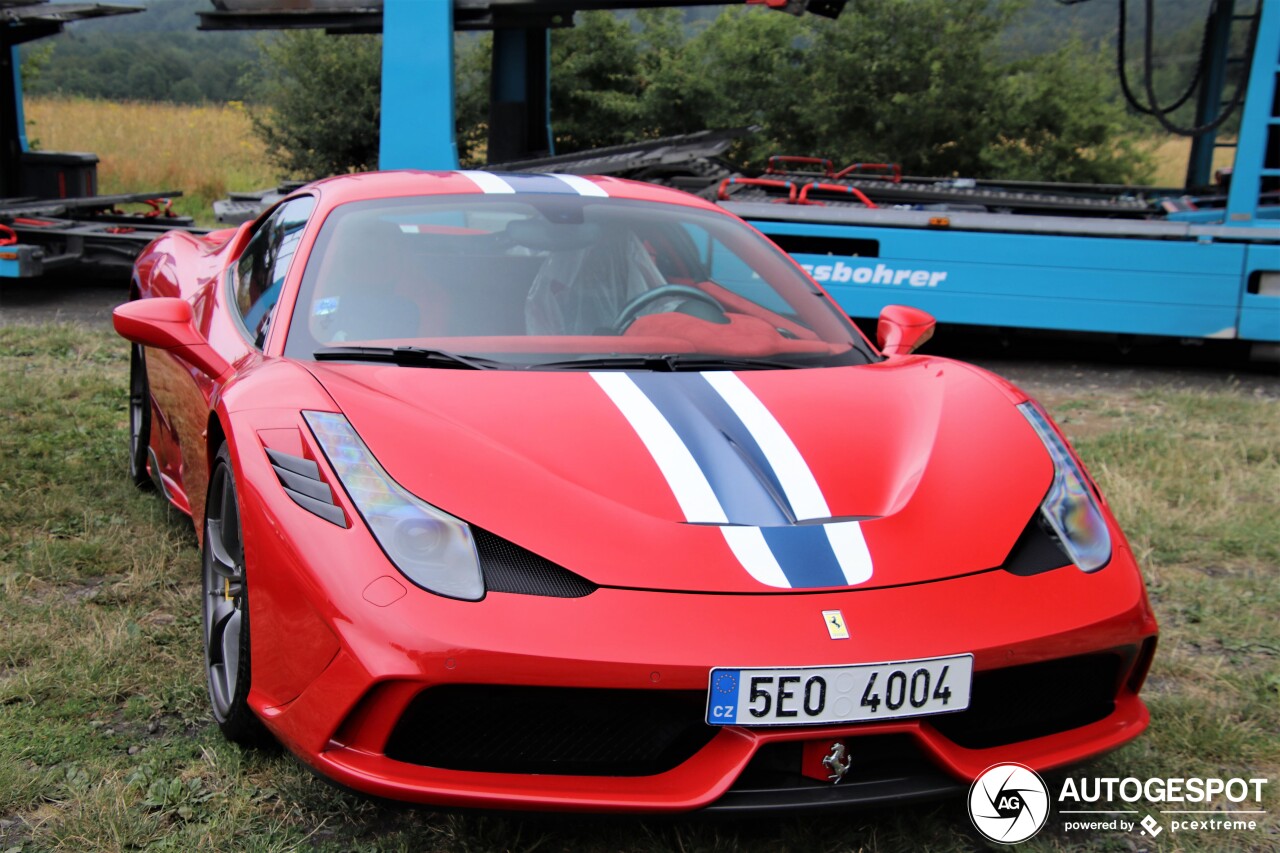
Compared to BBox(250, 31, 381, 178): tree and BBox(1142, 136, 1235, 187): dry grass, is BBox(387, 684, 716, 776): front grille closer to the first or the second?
BBox(1142, 136, 1235, 187): dry grass

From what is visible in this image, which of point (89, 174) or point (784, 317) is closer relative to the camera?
point (784, 317)

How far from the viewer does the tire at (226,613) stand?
A: 2242 millimetres

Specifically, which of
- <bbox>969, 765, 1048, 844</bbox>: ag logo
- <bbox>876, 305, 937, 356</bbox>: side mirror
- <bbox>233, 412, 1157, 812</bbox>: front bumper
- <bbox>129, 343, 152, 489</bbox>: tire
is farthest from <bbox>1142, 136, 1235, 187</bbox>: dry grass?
<bbox>233, 412, 1157, 812</bbox>: front bumper

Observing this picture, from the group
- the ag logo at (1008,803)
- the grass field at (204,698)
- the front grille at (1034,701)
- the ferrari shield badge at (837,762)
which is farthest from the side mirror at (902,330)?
the ferrari shield badge at (837,762)

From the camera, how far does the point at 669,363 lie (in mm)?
2664

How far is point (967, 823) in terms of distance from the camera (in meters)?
2.24

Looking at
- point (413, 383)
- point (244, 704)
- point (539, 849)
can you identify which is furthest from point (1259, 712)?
point (244, 704)

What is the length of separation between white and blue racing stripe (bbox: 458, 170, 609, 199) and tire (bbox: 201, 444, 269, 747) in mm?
1112

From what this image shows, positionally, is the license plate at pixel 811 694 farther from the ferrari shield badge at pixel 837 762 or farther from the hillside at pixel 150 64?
the hillside at pixel 150 64

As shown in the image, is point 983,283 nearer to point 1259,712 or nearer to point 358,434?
point 1259,712

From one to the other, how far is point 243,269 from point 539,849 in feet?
6.46

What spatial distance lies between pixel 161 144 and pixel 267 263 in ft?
64.9

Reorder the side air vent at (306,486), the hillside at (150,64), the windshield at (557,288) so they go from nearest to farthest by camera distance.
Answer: the side air vent at (306,486) → the windshield at (557,288) → the hillside at (150,64)

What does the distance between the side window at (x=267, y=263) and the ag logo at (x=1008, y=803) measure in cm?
177
